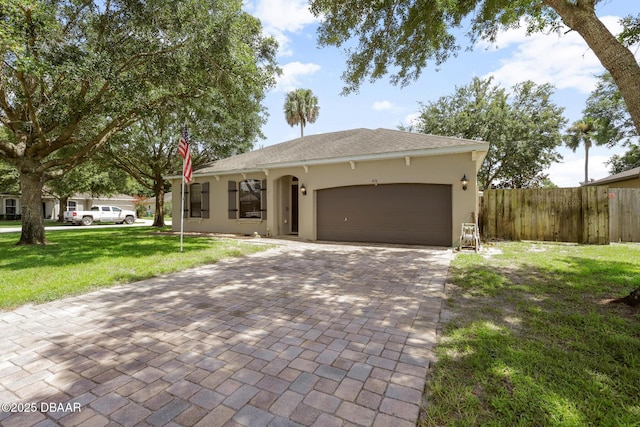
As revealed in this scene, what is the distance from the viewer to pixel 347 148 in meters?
10.5

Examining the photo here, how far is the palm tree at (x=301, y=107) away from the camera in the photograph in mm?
24672

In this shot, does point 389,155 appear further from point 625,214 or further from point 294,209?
point 625,214

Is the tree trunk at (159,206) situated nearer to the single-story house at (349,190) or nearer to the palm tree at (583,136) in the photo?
the single-story house at (349,190)

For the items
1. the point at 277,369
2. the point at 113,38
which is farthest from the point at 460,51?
the point at 113,38

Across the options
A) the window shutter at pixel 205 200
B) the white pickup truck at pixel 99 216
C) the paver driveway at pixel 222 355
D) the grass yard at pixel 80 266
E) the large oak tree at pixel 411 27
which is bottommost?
the paver driveway at pixel 222 355

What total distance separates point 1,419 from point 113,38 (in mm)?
8080

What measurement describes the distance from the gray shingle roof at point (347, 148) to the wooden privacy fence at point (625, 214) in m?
5.37

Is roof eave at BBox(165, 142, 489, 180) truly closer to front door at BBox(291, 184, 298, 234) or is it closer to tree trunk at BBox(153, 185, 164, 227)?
front door at BBox(291, 184, 298, 234)

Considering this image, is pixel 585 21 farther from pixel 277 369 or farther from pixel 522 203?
pixel 522 203

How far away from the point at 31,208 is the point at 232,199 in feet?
20.7

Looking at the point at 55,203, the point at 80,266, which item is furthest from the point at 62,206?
the point at 80,266

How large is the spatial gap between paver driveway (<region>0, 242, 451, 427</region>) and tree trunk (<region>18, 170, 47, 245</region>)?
6879 millimetres

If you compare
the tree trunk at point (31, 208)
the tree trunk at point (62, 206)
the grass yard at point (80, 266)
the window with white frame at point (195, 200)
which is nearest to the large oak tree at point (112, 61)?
the tree trunk at point (31, 208)

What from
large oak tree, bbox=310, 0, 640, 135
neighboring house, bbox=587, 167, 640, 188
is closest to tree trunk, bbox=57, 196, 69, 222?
large oak tree, bbox=310, 0, 640, 135
